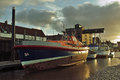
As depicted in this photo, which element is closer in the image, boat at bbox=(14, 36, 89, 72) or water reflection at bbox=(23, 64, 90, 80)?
water reflection at bbox=(23, 64, 90, 80)

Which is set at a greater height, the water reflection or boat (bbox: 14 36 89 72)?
boat (bbox: 14 36 89 72)

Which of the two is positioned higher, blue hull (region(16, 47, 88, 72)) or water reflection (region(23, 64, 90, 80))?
blue hull (region(16, 47, 88, 72))

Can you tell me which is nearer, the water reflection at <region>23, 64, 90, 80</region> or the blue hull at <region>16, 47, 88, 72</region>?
the water reflection at <region>23, 64, 90, 80</region>

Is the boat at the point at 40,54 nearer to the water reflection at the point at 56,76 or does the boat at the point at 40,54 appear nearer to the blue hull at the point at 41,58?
the blue hull at the point at 41,58

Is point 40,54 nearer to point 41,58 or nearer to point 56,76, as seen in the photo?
point 41,58

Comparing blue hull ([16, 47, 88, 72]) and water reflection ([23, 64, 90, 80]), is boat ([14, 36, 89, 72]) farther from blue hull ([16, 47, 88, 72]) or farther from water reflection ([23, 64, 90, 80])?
water reflection ([23, 64, 90, 80])

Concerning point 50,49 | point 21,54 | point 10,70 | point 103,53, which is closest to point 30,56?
point 21,54

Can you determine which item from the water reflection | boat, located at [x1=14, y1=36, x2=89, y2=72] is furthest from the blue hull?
the water reflection

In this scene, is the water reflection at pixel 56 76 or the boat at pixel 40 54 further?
the boat at pixel 40 54

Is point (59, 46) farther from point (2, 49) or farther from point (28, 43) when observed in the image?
point (2, 49)

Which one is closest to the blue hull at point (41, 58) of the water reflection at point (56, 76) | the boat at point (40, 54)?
the boat at point (40, 54)

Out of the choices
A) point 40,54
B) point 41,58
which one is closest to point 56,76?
point 41,58

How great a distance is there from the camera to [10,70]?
17578 millimetres

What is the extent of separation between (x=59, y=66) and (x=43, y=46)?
186 inches
